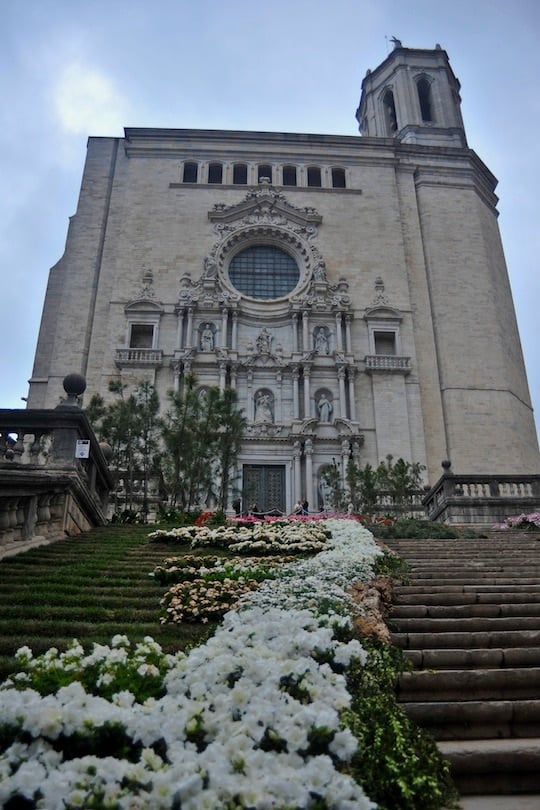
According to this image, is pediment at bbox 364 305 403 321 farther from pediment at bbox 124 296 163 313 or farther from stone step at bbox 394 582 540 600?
stone step at bbox 394 582 540 600

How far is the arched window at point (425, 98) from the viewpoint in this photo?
124 feet

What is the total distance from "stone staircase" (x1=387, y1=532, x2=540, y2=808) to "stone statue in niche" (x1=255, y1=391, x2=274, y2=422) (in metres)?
18.9

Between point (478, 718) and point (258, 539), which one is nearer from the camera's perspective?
point (478, 718)

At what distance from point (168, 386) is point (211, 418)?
7914 millimetres

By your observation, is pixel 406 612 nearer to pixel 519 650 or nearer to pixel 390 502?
pixel 519 650

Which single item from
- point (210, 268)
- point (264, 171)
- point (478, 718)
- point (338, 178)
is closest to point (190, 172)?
point (264, 171)

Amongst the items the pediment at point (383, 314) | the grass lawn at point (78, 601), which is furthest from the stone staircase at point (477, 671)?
the pediment at point (383, 314)

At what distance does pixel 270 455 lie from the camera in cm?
2602

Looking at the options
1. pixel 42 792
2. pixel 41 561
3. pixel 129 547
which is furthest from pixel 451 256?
pixel 42 792

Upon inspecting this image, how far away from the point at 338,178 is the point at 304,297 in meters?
9.02

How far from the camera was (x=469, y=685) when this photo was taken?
4.71 metres

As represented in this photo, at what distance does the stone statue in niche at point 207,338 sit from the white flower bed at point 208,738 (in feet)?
81.1

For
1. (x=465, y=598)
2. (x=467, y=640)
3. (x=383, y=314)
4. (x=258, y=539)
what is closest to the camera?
(x=467, y=640)

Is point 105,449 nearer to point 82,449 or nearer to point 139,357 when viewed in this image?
point 82,449
